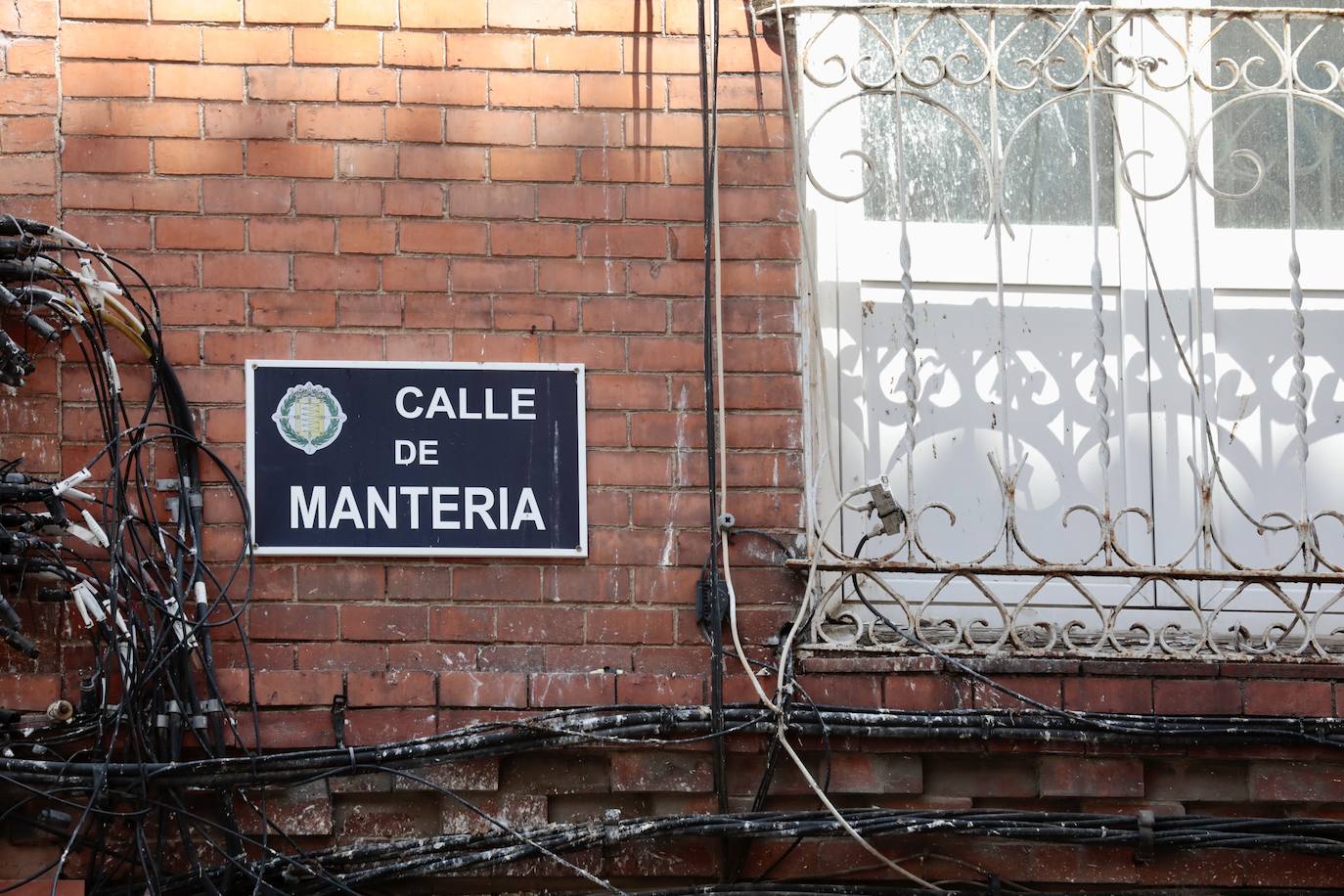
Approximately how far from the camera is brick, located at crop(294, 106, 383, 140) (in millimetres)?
4109

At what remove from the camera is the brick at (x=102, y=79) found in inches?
161

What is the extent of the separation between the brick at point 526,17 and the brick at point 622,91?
159 millimetres

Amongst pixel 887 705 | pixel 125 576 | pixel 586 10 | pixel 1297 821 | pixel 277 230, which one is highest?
pixel 586 10

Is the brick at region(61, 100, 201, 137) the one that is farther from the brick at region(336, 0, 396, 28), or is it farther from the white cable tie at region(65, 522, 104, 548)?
the white cable tie at region(65, 522, 104, 548)

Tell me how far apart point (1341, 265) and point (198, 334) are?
3.14 m

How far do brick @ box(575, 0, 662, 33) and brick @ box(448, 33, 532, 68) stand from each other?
172 millimetres

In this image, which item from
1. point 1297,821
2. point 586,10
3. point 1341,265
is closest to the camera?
point 1297,821

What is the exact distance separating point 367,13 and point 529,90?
0.47m

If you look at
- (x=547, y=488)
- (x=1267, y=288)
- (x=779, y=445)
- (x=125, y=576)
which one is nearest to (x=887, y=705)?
(x=779, y=445)

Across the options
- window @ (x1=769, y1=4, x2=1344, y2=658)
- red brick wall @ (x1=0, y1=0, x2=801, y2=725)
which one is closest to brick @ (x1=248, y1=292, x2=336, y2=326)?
red brick wall @ (x1=0, y1=0, x2=801, y2=725)

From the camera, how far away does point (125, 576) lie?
3.87m

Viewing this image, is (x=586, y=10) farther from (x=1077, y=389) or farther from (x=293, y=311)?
(x=1077, y=389)

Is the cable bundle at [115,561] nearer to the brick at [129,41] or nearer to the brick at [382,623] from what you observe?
the brick at [382,623]

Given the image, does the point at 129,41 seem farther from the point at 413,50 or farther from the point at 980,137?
the point at 980,137
